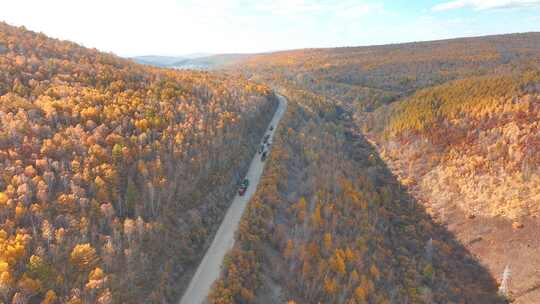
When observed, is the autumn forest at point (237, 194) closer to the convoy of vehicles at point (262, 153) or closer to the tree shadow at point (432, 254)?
the tree shadow at point (432, 254)

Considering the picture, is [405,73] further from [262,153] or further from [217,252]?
[217,252]

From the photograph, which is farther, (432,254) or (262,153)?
(262,153)

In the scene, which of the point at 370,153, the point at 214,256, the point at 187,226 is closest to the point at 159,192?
the point at 187,226

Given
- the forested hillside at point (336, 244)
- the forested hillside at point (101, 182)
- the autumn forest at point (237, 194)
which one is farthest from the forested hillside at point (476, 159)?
the forested hillside at point (101, 182)

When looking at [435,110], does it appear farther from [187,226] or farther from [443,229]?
[187,226]

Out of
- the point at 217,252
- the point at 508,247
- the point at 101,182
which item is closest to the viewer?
the point at 101,182

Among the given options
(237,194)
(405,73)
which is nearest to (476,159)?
(237,194)

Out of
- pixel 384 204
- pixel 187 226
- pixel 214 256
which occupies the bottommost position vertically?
pixel 384 204
